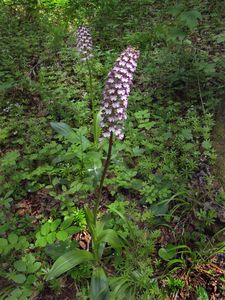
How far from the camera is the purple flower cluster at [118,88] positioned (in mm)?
2240

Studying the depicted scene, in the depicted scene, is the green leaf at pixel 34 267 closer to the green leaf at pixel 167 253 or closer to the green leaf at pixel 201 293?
the green leaf at pixel 167 253

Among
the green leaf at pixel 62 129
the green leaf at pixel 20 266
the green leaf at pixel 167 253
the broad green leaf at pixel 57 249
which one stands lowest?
the green leaf at pixel 167 253

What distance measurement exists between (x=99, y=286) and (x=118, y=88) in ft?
4.65

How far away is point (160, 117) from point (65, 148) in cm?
116

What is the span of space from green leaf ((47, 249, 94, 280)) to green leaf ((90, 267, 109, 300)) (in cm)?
14

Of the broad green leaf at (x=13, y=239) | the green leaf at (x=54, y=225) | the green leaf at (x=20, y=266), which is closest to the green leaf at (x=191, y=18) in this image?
the green leaf at (x=54, y=225)

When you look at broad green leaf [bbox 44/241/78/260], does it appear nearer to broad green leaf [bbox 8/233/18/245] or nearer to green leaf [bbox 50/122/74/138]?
broad green leaf [bbox 8/233/18/245]

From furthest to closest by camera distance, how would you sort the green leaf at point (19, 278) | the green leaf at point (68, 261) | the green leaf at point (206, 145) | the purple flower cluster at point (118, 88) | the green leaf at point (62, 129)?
the green leaf at point (206, 145), the green leaf at point (62, 129), the green leaf at point (19, 278), the green leaf at point (68, 261), the purple flower cluster at point (118, 88)

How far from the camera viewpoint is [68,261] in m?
2.44

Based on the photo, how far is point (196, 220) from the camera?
2920 mm

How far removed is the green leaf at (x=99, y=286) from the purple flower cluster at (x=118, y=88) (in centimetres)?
107

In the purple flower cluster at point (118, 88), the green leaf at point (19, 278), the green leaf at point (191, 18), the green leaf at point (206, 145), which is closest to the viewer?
the purple flower cluster at point (118, 88)

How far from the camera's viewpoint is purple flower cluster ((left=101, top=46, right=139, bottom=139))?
2.24 metres

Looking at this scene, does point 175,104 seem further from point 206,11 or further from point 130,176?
point 206,11
